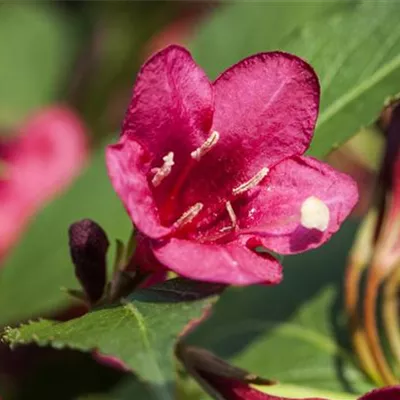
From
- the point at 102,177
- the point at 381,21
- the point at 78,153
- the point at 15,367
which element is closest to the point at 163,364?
the point at 381,21

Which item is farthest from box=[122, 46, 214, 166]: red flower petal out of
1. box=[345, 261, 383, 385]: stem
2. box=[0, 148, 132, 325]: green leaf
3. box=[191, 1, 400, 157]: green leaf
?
box=[0, 148, 132, 325]: green leaf

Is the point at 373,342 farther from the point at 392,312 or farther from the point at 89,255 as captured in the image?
the point at 89,255

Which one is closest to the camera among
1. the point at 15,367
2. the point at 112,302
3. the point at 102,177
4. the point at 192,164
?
the point at 112,302

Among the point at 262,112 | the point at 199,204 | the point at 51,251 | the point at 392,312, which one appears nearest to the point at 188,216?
the point at 199,204

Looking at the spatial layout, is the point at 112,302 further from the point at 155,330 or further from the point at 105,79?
the point at 105,79

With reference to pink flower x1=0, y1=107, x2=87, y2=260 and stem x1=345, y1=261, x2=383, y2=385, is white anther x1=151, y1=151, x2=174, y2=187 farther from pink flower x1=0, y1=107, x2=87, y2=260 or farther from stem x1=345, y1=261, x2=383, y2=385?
A: pink flower x1=0, y1=107, x2=87, y2=260

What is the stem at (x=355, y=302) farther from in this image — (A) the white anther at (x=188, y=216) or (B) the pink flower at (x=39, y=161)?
(B) the pink flower at (x=39, y=161)
